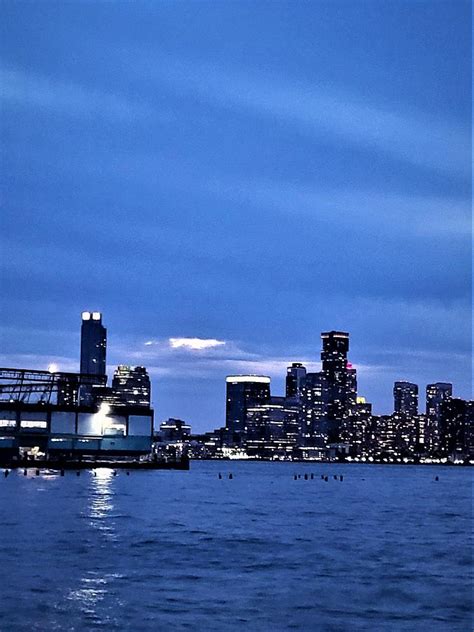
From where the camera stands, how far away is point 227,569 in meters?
57.9

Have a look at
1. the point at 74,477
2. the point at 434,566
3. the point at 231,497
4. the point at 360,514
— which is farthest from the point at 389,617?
the point at 74,477

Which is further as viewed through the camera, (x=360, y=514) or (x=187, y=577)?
(x=360, y=514)

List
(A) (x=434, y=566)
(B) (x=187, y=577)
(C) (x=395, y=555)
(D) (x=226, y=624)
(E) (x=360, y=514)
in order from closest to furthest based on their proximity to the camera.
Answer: (D) (x=226, y=624) < (B) (x=187, y=577) < (A) (x=434, y=566) < (C) (x=395, y=555) < (E) (x=360, y=514)

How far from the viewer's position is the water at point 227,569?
140 feet

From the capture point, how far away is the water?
42.7 m

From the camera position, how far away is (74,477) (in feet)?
571

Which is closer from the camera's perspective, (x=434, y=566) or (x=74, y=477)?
(x=434, y=566)

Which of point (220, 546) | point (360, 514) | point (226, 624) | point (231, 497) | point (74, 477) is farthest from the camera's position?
point (74, 477)

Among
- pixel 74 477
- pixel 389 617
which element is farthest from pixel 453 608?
pixel 74 477

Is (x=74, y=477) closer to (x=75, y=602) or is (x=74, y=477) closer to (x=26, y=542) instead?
(x=26, y=542)

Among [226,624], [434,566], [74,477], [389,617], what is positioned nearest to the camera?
[226,624]

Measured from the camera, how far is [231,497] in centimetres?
14338

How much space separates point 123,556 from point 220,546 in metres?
9.95

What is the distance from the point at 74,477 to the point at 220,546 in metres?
107
